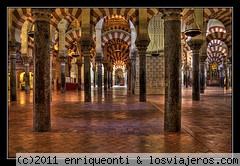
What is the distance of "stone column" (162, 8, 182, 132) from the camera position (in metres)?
3.99

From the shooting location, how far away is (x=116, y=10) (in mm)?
Result: 10695

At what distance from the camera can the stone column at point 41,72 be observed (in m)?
4.07

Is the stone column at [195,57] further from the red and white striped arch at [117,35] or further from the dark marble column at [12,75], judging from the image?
the red and white striped arch at [117,35]

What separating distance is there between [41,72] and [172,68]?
2.26 m

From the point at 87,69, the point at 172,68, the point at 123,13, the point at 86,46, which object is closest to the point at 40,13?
the point at 172,68

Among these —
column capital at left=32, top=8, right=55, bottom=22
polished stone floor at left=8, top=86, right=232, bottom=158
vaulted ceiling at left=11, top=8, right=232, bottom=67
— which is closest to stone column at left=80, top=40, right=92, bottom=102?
vaulted ceiling at left=11, top=8, right=232, bottom=67

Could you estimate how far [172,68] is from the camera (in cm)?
399

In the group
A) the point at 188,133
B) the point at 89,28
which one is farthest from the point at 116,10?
the point at 188,133

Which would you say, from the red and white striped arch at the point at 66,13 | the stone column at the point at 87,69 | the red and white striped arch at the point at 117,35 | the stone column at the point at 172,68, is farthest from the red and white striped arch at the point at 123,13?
the red and white striped arch at the point at 117,35

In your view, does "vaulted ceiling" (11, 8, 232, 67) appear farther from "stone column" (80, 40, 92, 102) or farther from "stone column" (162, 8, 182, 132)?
"stone column" (162, 8, 182, 132)

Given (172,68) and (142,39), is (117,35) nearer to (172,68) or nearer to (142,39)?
(142,39)

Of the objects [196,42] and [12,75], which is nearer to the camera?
[196,42]

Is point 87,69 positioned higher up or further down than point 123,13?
further down
